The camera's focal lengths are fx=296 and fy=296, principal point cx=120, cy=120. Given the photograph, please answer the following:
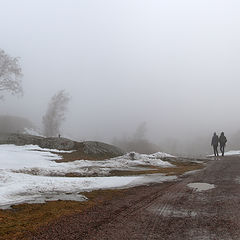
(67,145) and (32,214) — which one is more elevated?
(67,145)

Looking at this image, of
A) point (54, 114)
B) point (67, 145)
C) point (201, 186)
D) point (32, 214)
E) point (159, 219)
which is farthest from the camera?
point (54, 114)

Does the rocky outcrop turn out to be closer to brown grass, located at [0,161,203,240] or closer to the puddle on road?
the puddle on road

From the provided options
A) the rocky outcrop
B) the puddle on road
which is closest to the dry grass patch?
the puddle on road

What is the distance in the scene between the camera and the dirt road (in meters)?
5.43

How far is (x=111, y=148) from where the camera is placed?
28109mm

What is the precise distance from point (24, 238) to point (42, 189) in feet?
15.5

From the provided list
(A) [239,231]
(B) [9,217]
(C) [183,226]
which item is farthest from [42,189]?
(A) [239,231]

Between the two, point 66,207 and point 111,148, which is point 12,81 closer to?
point 111,148

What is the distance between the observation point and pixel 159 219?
6477mm

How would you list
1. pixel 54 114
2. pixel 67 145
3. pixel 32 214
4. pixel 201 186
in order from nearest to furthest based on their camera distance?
pixel 32 214 → pixel 201 186 → pixel 67 145 → pixel 54 114

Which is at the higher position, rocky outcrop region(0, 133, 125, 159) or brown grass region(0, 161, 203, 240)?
rocky outcrop region(0, 133, 125, 159)

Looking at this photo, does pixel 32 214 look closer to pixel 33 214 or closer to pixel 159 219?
pixel 33 214

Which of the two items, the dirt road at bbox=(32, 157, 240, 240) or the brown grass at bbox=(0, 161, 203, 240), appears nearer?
the dirt road at bbox=(32, 157, 240, 240)

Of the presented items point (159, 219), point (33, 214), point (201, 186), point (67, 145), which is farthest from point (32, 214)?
point (67, 145)
